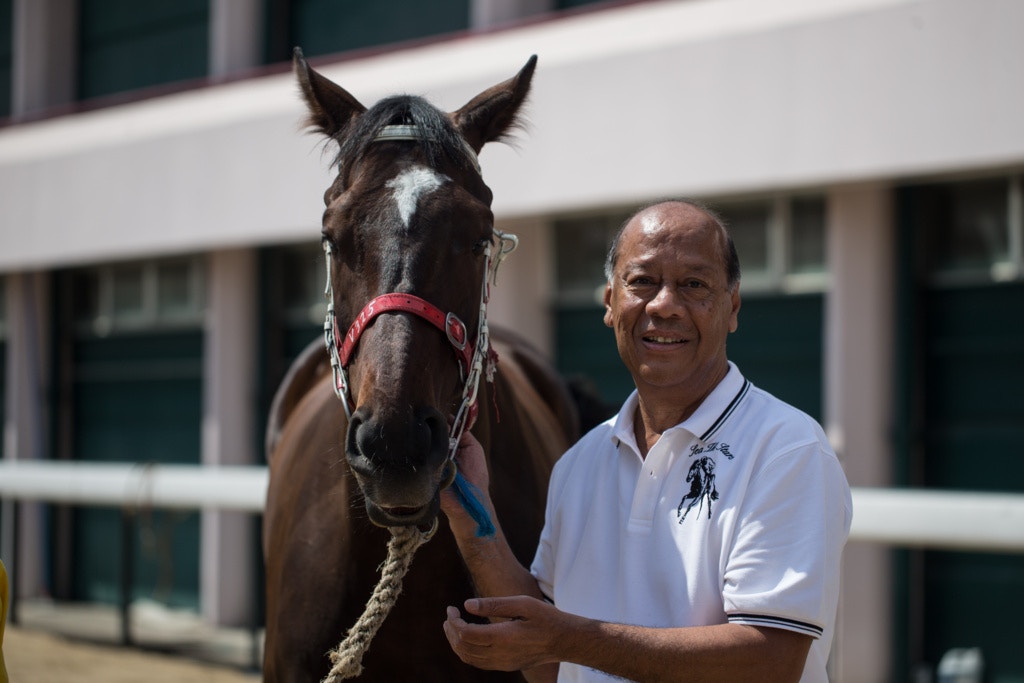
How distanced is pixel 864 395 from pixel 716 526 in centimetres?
443

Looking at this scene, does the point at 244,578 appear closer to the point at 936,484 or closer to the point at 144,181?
the point at 144,181

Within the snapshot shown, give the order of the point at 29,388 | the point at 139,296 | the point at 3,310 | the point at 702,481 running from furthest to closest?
the point at 3,310
the point at 29,388
the point at 139,296
the point at 702,481

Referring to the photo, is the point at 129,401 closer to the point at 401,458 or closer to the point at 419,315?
the point at 419,315

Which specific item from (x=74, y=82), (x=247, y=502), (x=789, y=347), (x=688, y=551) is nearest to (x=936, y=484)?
(x=789, y=347)

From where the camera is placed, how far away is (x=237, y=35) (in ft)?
30.3

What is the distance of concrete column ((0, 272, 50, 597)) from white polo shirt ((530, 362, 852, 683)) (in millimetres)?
9760

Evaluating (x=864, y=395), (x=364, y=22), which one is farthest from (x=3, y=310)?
(x=864, y=395)

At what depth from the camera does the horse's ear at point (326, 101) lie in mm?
2781

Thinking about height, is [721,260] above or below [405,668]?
above

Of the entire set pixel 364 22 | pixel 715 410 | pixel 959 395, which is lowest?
pixel 715 410

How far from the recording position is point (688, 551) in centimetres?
192

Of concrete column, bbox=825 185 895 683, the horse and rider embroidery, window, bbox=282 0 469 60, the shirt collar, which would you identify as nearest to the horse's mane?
the shirt collar

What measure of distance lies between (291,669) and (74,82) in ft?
31.4

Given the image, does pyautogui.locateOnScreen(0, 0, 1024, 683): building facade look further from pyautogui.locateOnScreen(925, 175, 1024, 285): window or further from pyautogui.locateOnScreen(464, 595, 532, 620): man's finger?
pyautogui.locateOnScreen(464, 595, 532, 620): man's finger
